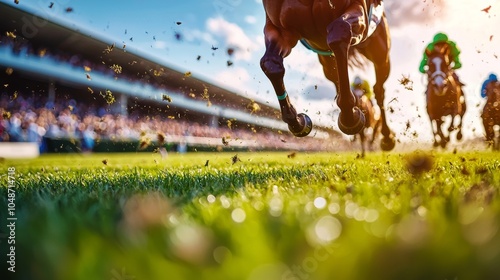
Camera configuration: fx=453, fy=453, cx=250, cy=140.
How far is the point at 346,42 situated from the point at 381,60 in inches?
94.9

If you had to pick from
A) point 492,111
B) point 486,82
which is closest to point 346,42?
point 492,111

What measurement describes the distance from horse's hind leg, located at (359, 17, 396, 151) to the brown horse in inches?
223

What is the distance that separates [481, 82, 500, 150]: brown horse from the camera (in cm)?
1141

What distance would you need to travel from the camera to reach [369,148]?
11.7 metres

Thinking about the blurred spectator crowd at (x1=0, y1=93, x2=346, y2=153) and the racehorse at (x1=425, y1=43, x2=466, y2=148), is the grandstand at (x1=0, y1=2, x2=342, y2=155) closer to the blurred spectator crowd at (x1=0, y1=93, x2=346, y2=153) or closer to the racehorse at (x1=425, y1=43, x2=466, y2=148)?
the blurred spectator crowd at (x1=0, y1=93, x2=346, y2=153)

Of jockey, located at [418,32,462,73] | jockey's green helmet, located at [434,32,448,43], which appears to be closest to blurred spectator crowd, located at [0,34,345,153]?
jockey, located at [418,32,462,73]

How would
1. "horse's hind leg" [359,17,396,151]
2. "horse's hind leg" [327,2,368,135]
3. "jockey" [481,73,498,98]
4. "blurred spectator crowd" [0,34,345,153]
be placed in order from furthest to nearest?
"blurred spectator crowd" [0,34,345,153] < "jockey" [481,73,498,98] < "horse's hind leg" [359,17,396,151] < "horse's hind leg" [327,2,368,135]

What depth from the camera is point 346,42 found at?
3.74m

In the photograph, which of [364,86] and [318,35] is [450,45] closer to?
[364,86]

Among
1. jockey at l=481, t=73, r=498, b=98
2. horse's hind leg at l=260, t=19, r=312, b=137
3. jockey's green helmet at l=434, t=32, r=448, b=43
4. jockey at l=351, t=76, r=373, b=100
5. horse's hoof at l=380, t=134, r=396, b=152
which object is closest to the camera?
horse's hind leg at l=260, t=19, r=312, b=137

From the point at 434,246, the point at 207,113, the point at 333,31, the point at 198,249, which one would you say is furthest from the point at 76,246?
the point at 207,113

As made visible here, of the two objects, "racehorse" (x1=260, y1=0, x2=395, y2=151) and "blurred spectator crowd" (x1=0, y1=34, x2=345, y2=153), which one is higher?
"blurred spectator crowd" (x1=0, y1=34, x2=345, y2=153)

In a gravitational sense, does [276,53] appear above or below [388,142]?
above

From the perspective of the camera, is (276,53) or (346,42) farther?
(276,53)
